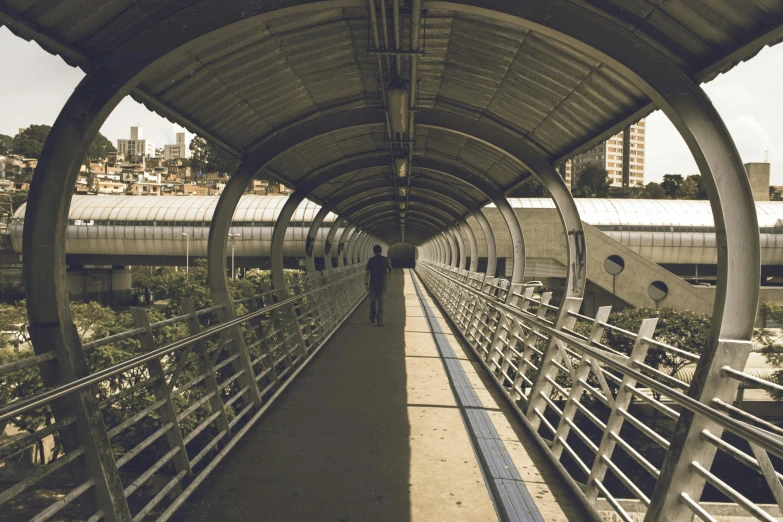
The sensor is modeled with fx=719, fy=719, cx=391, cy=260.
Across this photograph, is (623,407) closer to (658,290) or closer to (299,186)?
(299,186)

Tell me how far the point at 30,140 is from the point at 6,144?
36.8 m

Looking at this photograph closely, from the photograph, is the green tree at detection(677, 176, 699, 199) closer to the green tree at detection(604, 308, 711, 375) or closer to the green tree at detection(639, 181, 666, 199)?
the green tree at detection(639, 181, 666, 199)

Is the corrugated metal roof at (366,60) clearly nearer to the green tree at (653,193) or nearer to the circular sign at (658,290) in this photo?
the circular sign at (658,290)

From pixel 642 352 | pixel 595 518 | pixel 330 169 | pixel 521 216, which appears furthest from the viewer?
pixel 521 216

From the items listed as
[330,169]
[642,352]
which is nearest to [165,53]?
[642,352]

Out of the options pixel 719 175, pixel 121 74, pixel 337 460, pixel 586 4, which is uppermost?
pixel 586 4

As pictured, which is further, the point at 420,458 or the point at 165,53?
the point at 420,458

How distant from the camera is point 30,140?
14638 cm

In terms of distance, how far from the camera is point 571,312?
255 inches

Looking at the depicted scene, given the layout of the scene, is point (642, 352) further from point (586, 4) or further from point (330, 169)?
point (330, 169)

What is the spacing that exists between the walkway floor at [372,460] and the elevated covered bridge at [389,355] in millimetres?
26

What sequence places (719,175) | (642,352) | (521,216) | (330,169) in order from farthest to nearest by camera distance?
1. (521,216)
2. (330,169)
3. (642,352)
4. (719,175)

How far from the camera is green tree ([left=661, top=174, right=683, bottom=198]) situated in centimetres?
10125

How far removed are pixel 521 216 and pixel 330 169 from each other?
25502mm
